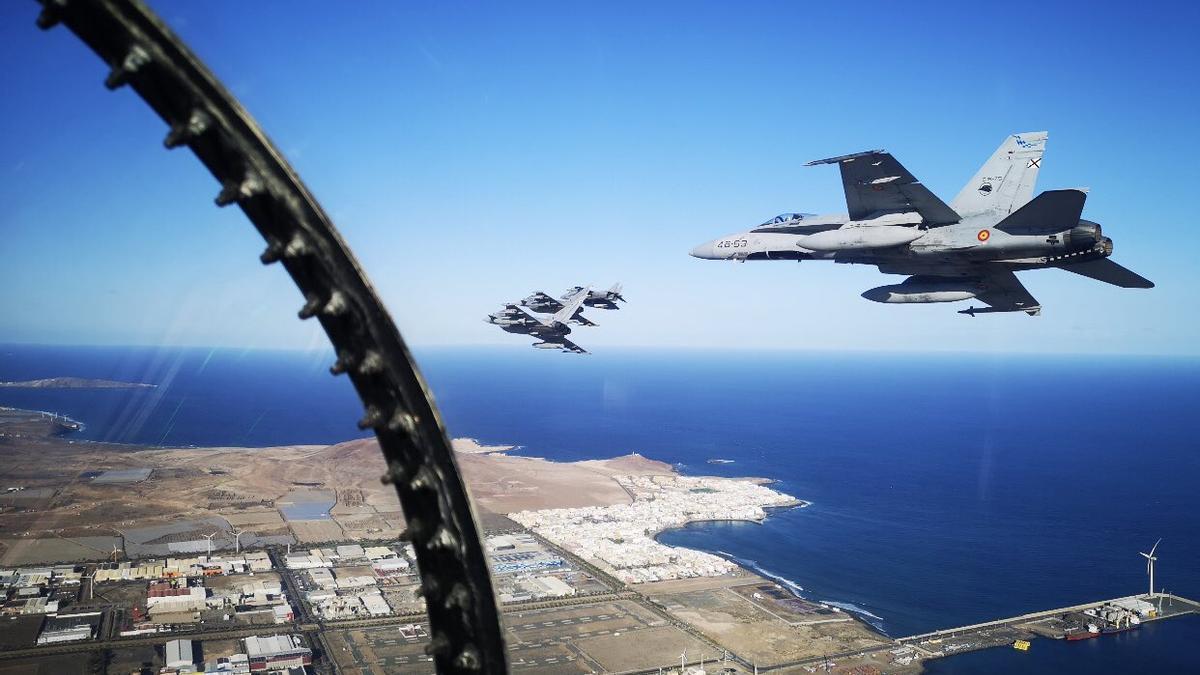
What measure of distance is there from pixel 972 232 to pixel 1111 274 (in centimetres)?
184

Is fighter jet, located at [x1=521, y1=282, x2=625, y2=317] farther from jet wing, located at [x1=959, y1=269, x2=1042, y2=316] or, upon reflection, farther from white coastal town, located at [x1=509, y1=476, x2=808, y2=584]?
white coastal town, located at [x1=509, y1=476, x2=808, y2=584]

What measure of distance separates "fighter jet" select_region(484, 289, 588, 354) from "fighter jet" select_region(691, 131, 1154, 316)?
437 inches

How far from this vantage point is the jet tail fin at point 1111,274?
897 centimetres

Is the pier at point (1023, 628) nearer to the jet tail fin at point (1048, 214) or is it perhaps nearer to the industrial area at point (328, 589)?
the industrial area at point (328, 589)

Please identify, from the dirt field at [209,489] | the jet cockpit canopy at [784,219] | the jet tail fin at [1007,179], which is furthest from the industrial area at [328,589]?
the jet tail fin at [1007,179]

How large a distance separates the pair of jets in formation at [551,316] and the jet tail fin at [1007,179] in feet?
41.0

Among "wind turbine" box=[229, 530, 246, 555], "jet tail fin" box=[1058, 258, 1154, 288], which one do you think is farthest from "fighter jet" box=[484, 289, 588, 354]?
"wind turbine" box=[229, 530, 246, 555]

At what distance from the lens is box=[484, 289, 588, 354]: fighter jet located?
22797 mm

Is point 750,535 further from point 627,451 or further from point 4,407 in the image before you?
point 4,407

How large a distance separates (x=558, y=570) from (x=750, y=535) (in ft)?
63.0

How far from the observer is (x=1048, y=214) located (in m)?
9.94

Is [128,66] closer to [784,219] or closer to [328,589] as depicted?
[784,219]

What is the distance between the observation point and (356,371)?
289 cm

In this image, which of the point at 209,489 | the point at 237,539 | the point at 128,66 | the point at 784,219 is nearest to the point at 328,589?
the point at 237,539
